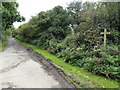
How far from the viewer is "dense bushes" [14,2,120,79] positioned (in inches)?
201

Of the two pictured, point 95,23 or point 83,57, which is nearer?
point 83,57

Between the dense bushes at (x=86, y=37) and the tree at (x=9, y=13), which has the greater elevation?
the tree at (x=9, y=13)

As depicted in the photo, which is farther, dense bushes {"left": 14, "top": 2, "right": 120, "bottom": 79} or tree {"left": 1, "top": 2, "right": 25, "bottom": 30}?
tree {"left": 1, "top": 2, "right": 25, "bottom": 30}

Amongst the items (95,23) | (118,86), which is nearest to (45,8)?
(95,23)

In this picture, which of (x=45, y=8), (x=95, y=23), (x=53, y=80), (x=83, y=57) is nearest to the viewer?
(x=53, y=80)

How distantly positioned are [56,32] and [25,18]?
8.86 m

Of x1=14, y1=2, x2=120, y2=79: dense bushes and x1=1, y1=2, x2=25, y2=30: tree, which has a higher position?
x1=1, y1=2, x2=25, y2=30: tree

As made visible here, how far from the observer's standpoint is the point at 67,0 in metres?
13.9

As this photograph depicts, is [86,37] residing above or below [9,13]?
below

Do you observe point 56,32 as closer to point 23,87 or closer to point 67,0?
point 67,0

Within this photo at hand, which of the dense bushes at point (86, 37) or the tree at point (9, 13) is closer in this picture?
the dense bushes at point (86, 37)

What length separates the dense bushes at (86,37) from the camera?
5.09 meters

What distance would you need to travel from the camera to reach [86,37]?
7930mm

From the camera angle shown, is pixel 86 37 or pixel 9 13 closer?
pixel 86 37
